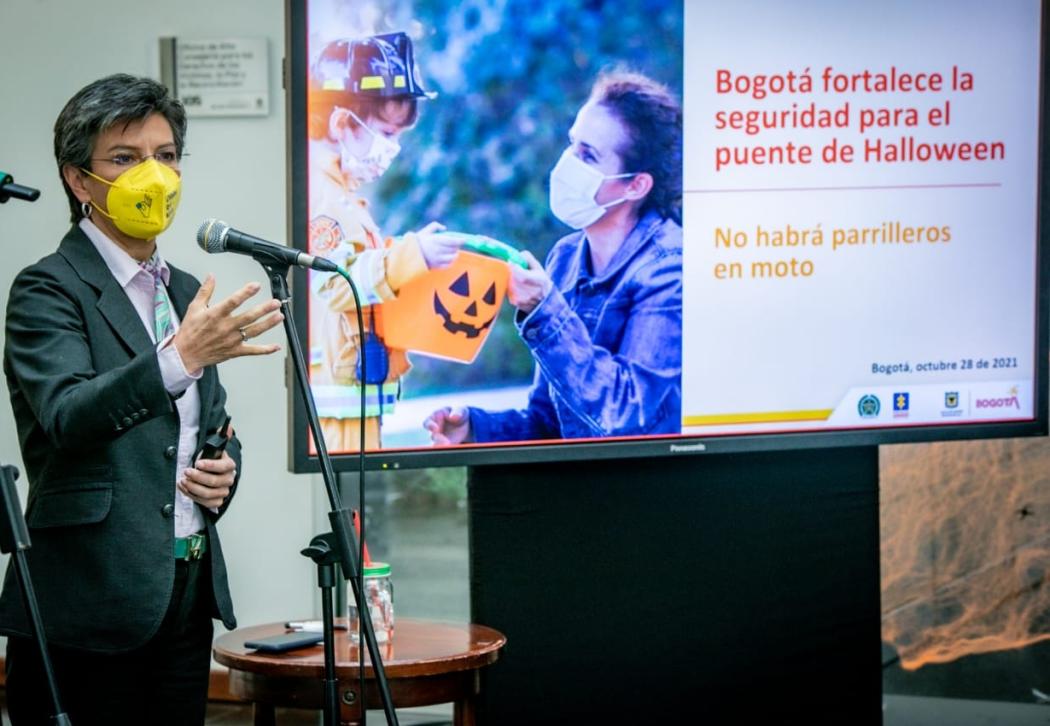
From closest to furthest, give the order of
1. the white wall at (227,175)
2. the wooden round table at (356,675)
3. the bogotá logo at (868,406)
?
1. the wooden round table at (356,675)
2. the bogotá logo at (868,406)
3. the white wall at (227,175)

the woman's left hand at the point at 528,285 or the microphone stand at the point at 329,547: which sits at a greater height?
the woman's left hand at the point at 528,285

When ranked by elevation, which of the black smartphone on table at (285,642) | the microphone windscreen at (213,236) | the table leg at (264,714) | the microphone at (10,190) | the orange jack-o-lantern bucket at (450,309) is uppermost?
the microphone at (10,190)

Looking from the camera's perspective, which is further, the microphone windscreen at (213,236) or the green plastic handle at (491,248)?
the green plastic handle at (491,248)

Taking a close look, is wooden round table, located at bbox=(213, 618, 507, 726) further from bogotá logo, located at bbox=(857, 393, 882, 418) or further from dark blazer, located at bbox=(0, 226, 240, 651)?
bogotá logo, located at bbox=(857, 393, 882, 418)

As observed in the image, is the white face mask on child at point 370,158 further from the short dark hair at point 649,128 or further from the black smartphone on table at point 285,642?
the black smartphone on table at point 285,642

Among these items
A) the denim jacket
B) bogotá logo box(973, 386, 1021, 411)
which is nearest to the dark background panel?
the denim jacket

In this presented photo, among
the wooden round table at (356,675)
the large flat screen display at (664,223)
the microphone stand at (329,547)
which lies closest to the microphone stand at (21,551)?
the microphone stand at (329,547)

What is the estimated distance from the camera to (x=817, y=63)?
284cm

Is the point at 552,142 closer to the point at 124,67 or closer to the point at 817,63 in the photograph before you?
the point at 817,63

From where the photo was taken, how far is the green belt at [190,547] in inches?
79.7

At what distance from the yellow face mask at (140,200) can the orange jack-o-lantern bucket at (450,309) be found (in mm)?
699

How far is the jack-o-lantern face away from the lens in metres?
2.67

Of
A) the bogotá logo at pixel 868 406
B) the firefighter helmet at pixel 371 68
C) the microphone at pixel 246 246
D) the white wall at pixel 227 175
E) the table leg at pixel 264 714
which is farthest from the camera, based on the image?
the white wall at pixel 227 175

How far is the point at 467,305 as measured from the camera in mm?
2678
